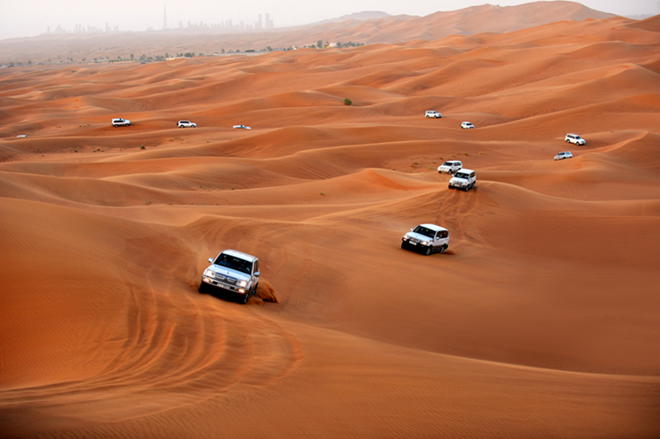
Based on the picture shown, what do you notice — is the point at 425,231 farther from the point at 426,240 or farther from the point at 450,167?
the point at 450,167

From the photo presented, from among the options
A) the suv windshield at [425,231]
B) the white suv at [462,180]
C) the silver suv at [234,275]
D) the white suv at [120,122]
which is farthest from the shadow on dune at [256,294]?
the white suv at [120,122]

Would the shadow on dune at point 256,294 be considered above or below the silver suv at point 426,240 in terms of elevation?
above

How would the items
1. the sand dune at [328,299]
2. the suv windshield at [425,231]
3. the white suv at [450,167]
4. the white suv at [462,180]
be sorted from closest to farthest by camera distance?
the sand dune at [328,299]
the suv windshield at [425,231]
the white suv at [462,180]
the white suv at [450,167]

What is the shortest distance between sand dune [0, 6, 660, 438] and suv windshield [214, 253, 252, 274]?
83 centimetres

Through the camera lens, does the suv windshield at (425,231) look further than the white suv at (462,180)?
No

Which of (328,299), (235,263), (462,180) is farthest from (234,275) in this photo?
(462,180)

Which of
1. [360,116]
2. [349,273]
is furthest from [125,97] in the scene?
[349,273]

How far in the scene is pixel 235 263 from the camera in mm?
12047

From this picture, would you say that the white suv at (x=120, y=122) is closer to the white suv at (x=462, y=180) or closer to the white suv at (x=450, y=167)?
the white suv at (x=450, y=167)

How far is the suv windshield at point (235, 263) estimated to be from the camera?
11.9m

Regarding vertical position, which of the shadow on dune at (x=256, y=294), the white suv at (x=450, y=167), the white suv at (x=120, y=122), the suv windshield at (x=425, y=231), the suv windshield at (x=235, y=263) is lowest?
the white suv at (x=450, y=167)

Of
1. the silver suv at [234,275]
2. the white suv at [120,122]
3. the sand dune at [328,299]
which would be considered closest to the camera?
the sand dune at [328,299]

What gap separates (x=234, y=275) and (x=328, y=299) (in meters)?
2.88

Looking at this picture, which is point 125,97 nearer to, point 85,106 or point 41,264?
point 85,106
